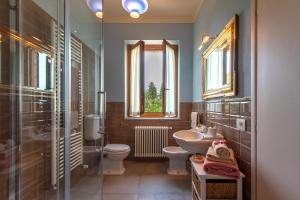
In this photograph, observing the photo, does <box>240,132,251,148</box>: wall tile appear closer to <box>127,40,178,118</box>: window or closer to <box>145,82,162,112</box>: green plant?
<box>127,40,178,118</box>: window

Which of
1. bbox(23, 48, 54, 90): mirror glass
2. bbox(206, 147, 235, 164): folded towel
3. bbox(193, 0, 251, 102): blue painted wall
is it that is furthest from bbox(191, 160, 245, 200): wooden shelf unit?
bbox(23, 48, 54, 90): mirror glass

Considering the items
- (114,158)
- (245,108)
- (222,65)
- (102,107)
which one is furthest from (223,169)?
(114,158)

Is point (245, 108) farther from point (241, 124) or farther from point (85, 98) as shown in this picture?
point (85, 98)

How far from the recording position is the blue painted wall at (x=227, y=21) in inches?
73.0

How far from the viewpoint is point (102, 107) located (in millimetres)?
3105

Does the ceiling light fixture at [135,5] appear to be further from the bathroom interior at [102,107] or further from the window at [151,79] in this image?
the window at [151,79]

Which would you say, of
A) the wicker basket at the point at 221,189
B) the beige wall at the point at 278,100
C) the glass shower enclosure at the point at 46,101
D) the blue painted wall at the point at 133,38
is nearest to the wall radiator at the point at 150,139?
the blue painted wall at the point at 133,38

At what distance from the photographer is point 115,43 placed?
4371 mm

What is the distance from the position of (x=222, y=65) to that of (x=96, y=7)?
1.68 metres

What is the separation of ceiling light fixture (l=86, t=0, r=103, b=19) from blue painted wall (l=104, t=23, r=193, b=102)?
1.40 meters

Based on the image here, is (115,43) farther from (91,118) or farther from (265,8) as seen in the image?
(265,8)

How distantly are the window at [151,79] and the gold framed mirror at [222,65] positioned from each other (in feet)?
3.81

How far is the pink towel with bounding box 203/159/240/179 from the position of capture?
1.77 meters

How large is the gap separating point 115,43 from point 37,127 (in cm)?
268
